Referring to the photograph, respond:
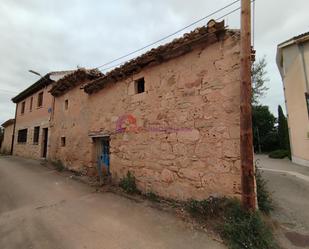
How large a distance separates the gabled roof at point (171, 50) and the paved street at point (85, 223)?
Result: 12.7 feet

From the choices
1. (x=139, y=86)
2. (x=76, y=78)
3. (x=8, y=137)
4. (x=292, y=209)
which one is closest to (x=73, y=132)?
(x=76, y=78)

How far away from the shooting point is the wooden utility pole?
11.9ft

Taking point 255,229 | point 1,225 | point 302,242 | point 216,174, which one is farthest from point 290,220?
point 1,225

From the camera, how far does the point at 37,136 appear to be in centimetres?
1384

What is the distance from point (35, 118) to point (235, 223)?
14756 mm

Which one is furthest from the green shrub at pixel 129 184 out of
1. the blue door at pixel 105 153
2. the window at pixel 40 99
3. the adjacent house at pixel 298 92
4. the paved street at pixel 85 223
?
the window at pixel 40 99

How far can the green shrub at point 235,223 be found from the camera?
3137 millimetres

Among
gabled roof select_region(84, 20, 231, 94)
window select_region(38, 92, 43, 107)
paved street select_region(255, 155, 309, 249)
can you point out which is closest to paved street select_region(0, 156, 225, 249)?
paved street select_region(255, 155, 309, 249)

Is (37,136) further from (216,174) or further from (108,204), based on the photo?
(216,174)

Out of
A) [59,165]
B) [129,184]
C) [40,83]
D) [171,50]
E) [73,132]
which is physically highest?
[40,83]

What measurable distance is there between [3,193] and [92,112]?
3.91 m

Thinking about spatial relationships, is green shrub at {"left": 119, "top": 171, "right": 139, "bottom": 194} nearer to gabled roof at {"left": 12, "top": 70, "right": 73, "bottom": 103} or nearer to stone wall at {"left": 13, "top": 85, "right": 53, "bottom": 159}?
stone wall at {"left": 13, "top": 85, "right": 53, "bottom": 159}

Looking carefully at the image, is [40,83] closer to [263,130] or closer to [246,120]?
[246,120]

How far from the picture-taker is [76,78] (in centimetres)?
914
